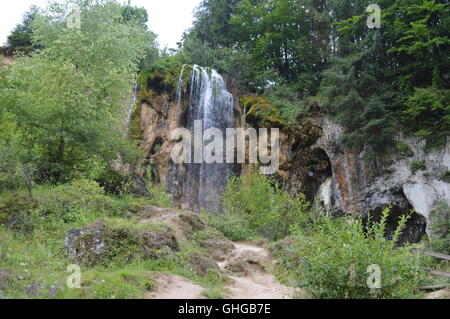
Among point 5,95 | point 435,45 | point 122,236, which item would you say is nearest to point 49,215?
point 122,236

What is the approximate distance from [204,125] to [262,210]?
847cm

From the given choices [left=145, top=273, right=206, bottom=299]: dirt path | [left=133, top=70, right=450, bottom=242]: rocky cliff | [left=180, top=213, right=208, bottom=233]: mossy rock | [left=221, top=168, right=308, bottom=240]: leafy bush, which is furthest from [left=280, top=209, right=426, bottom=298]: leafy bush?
[left=133, top=70, right=450, bottom=242]: rocky cliff

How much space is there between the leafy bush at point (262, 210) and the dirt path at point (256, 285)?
13.7ft

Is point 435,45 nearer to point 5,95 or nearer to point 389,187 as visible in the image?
point 389,187

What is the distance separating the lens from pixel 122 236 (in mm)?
8094

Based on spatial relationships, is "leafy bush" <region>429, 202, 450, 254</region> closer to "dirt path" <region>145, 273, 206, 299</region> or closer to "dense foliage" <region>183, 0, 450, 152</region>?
"dense foliage" <region>183, 0, 450, 152</region>

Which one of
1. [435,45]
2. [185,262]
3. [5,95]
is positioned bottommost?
[185,262]

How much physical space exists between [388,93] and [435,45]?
3.11 meters

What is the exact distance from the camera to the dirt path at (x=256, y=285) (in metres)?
7.43

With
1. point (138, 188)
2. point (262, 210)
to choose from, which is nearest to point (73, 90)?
point (138, 188)

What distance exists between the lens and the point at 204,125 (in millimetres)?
22781

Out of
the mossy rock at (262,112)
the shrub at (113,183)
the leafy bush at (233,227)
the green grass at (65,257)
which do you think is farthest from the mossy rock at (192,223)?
the mossy rock at (262,112)

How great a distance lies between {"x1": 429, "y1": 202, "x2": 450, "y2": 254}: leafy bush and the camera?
502 inches

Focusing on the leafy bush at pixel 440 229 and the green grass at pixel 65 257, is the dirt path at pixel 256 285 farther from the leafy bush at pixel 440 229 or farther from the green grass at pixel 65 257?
the leafy bush at pixel 440 229
